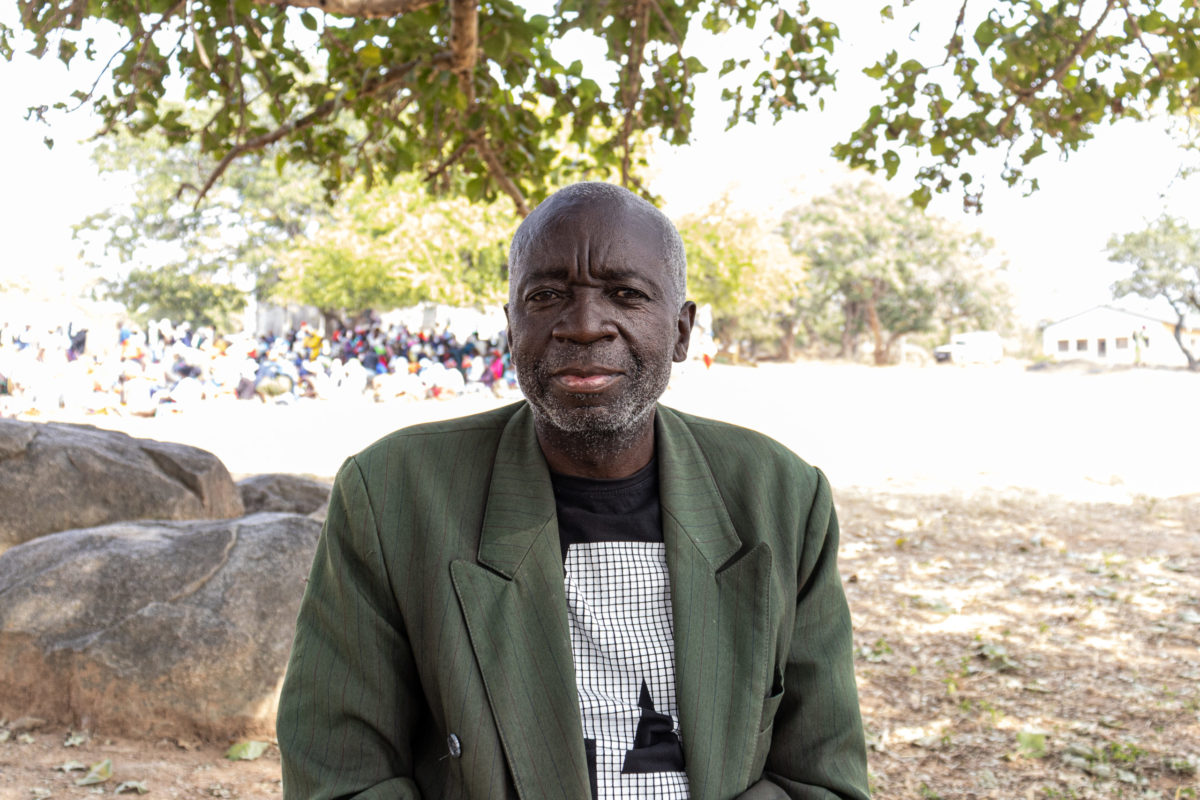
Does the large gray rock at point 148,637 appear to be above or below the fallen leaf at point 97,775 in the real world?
above

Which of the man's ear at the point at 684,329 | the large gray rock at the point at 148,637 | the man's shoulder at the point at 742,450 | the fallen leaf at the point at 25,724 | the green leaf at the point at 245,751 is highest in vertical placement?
the man's ear at the point at 684,329

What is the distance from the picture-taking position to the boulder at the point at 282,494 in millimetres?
7094

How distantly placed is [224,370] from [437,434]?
19.4m

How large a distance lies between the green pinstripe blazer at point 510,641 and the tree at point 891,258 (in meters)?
38.2

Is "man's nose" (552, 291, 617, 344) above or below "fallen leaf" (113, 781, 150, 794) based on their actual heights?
above

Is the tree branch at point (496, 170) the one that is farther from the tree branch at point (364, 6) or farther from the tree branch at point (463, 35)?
the tree branch at point (364, 6)

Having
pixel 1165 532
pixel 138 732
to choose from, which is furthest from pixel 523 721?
pixel 1165 532

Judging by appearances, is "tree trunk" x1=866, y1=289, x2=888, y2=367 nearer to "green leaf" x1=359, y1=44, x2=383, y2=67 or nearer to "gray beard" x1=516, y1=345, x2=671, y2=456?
"green leaf" x1=359, y1=44, x2=383, y2=67

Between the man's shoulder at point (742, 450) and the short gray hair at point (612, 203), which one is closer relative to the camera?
the short gray hair at point (612, 203)

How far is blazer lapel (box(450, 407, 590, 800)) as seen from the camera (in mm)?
1662

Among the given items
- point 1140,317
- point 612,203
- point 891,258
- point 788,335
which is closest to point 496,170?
point 612,203

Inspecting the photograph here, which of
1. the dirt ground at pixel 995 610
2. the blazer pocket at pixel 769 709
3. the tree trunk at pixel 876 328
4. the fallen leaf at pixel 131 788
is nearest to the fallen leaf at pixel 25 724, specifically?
the dirt ground at pixel 995 610

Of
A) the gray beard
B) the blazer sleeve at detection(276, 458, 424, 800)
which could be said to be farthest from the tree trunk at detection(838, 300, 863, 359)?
the blazer sleeve at detection(276, 458, 424, 800)

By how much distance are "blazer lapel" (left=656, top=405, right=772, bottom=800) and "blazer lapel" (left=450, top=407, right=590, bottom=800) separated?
200mm
